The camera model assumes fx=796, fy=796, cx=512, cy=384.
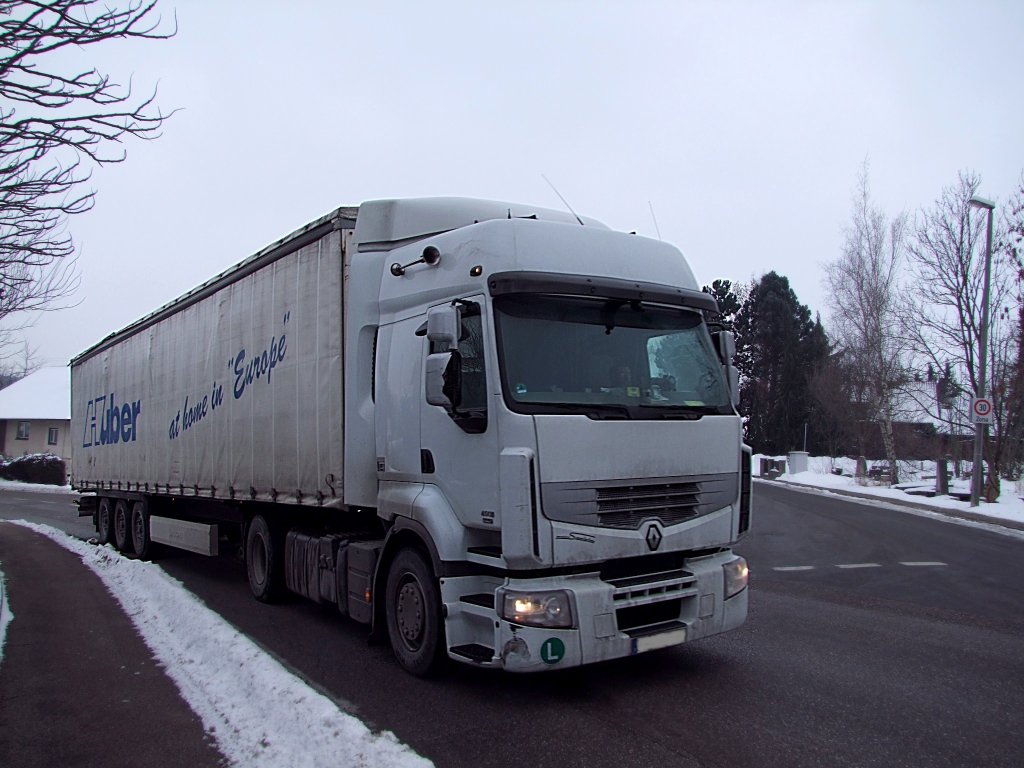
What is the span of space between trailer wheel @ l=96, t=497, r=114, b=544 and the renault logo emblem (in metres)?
13.0

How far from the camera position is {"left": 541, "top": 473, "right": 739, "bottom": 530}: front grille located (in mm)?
4941

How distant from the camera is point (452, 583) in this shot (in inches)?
206

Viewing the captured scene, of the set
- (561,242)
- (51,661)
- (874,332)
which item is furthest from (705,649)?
(874,332)

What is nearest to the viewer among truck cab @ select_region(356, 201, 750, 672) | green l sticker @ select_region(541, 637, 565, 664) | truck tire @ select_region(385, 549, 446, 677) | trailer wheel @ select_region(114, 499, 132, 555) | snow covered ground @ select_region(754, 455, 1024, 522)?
green l sticker @ select_region(541, 637, 565, 664)

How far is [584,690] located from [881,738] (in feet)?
6.04

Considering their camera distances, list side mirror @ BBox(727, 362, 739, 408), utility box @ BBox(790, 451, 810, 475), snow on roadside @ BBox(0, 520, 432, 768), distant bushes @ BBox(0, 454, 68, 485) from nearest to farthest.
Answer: snow on roadside @ BBox(0, 520, 432, 768), side mirror @ BBox(727, 362, 739, 408), utility box @ BBox(790, 451, 810, 475), distant bushes @ BBox(0, 454, 68, 485)

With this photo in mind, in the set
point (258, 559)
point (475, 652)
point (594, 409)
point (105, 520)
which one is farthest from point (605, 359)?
point (105, 520)

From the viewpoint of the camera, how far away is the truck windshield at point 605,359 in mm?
5172

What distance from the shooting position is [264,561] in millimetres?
8805

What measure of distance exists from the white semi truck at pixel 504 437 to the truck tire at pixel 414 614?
0.02 meters

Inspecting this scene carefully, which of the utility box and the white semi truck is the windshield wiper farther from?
the utility box

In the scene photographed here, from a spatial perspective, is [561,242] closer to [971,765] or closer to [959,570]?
[971,765]

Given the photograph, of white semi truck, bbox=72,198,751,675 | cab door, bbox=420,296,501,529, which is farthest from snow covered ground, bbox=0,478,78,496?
cab door, bbox=420,296,501,529

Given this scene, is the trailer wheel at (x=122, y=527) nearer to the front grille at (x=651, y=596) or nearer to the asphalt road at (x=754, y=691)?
the asphalt road at (x=754, y=691)
